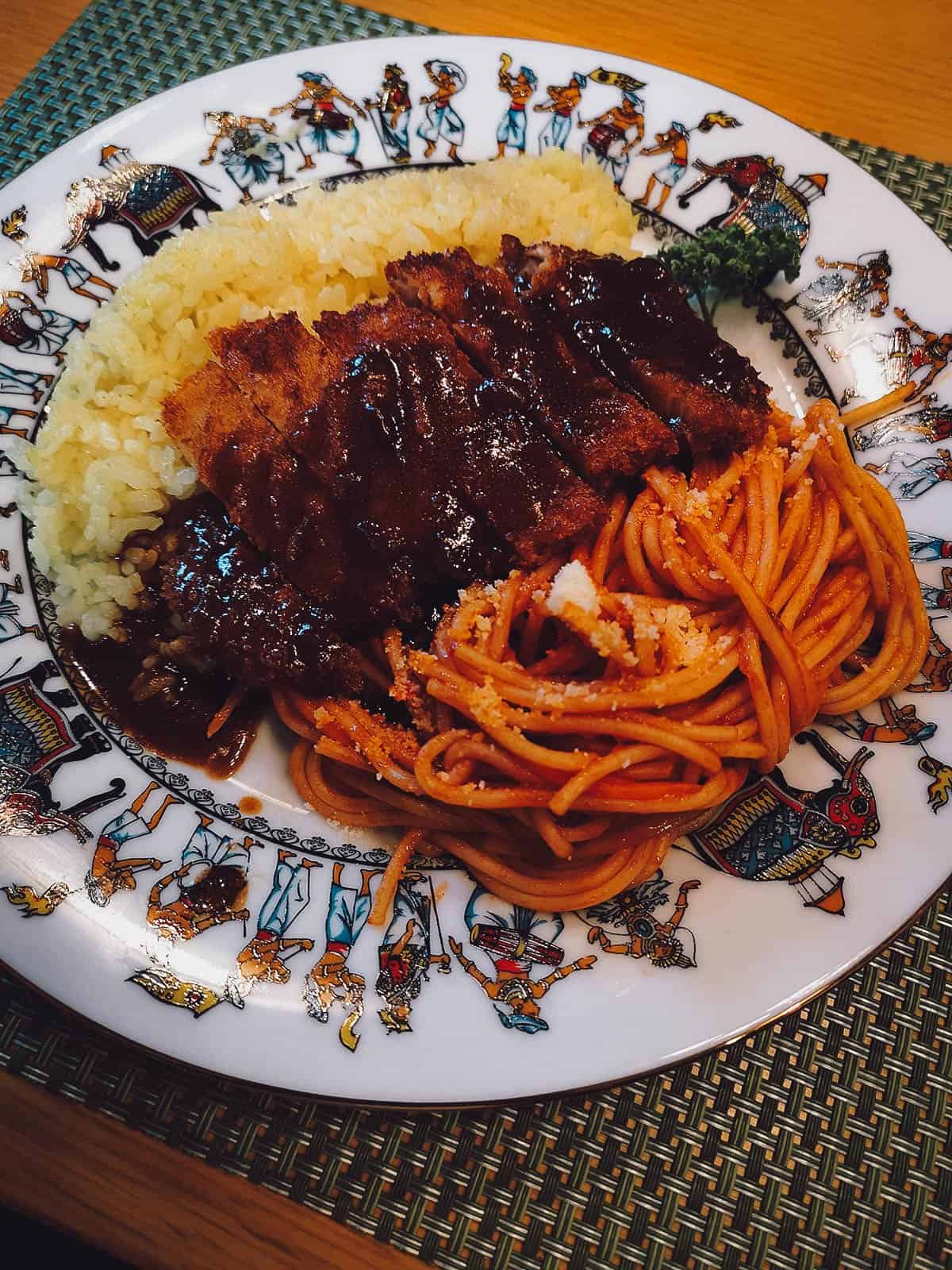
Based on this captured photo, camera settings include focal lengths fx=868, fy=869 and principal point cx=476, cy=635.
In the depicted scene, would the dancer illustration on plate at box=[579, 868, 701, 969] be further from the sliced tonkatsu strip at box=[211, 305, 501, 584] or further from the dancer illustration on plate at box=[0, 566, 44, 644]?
the dancer illustration on plate at box=[0, 566, 44, 644]

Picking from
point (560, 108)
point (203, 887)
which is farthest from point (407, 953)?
point (560, 108)

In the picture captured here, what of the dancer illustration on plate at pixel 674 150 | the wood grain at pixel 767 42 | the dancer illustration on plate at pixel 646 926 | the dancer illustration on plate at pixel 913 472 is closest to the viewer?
the dancer illustration on plate at pixel 646 926

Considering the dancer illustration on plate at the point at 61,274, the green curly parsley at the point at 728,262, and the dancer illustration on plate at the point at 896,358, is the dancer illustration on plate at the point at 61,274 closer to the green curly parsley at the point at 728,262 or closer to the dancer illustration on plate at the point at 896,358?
the green curly parsley at the point at 728,262

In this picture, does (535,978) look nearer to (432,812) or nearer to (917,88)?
(432,812)

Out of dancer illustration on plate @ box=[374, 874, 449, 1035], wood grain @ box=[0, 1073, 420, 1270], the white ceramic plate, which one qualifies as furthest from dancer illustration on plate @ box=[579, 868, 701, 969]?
wood grain @ box=[0, 1073, 420, 1270]

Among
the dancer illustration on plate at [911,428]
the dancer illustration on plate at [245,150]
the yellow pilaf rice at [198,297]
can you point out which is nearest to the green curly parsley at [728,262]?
the yellow pilaf rice at [198,297]

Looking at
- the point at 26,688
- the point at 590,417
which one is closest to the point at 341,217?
the point at 590,417
